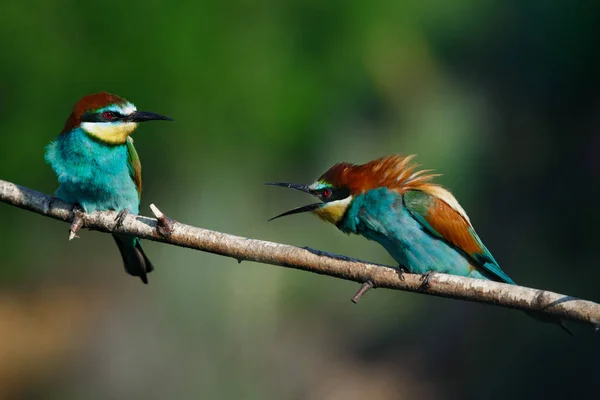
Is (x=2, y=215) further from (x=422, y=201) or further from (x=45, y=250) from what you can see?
(x=422, y=201)

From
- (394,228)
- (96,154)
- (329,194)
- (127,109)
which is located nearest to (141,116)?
(127,109)

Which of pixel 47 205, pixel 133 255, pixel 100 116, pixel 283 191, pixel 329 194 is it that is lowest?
pixel 283 191

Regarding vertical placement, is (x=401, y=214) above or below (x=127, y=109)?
below

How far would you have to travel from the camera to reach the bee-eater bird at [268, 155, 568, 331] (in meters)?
3.20

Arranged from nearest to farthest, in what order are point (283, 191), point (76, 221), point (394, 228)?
point (76, 221) < point (394, 228) < point (283, 191)

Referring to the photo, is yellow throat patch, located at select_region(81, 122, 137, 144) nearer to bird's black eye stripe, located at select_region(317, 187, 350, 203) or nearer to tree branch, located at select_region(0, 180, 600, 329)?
tree branch, located at select_region(0, 180, 600, 329)

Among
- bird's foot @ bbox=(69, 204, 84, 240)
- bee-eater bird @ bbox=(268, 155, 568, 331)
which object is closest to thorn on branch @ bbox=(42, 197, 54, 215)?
bird's foot @ bbox=(69, 204, 84, 240)

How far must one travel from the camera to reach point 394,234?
10.5 ft

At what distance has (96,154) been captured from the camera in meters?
3.42

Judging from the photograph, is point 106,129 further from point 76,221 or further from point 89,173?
point 76,221

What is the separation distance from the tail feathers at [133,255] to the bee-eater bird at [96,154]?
0.14 meters

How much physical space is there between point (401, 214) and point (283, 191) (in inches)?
176

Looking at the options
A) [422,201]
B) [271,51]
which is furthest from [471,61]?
[422,201]

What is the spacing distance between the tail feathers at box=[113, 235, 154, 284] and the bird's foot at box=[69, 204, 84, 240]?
0.93 ft
